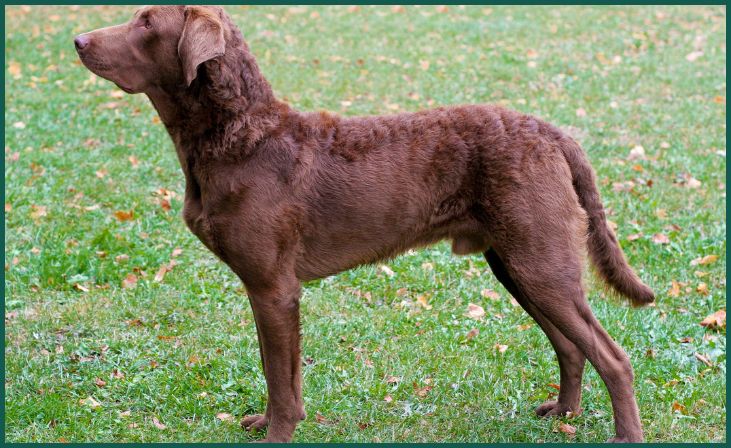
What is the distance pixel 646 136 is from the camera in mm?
9094

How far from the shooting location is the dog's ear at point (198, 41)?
140 inches

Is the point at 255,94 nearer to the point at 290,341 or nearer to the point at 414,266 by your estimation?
the point at 290,341

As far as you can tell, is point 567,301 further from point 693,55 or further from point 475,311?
point 693,55

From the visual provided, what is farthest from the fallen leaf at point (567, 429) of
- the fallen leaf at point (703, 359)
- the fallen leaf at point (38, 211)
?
the fallen leaf at point (38, 211)

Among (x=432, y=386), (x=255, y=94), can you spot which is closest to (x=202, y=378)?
(x=432, y=386)

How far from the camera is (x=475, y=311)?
219 inches

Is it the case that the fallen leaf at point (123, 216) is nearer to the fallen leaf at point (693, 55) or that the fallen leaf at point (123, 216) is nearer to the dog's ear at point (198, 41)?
the dog's ear at point (198, 41)

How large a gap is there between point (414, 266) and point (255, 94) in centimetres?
258

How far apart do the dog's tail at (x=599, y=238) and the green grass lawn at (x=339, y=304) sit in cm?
67

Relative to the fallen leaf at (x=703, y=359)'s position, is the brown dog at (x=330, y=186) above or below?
above

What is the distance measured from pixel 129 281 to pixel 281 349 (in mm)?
2348

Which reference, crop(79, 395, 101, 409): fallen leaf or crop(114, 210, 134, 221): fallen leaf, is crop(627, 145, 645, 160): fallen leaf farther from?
crop(79, 395, 101, 409): fallen leaf

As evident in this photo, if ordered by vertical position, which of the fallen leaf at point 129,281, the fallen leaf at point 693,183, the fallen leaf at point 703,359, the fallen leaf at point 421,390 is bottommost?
the fallen leaf at point 693,183

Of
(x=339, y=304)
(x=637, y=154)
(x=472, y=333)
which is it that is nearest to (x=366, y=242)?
(x=472, y=333)
